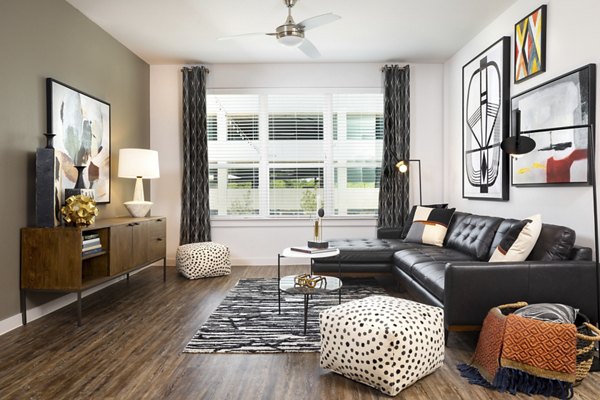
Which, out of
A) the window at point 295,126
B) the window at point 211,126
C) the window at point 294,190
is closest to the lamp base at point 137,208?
the window at point 211,126

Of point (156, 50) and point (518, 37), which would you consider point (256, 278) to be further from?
point (518, 37)

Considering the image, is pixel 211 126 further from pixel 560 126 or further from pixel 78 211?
pixel 560 126

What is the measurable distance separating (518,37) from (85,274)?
4.59 m

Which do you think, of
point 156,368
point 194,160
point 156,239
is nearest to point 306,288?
point 156,368

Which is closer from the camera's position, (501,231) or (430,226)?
(501,231)

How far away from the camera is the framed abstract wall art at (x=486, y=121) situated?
434cm

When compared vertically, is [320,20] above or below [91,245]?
above

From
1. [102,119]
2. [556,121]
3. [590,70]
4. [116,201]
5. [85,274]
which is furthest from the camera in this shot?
[116,201]

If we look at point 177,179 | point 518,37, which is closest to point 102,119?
point 177,179

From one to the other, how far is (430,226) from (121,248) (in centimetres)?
333

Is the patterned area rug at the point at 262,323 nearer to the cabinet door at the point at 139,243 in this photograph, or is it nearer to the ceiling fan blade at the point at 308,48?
the cabinet door at the point at 139,243

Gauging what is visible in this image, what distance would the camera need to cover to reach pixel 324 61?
6.17 metres

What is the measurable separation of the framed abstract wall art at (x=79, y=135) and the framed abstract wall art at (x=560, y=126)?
3858 mm

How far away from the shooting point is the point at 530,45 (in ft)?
12.7
